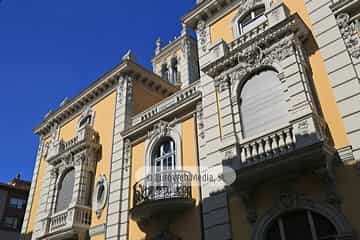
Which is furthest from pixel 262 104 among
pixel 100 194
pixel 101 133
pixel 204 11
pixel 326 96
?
pixel 101 133

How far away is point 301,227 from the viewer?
859 cm

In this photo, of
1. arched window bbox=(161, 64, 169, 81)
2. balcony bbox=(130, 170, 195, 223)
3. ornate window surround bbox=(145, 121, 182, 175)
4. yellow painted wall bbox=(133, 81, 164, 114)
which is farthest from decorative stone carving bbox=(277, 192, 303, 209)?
arched window bbox=(161, 64, 169, 81)

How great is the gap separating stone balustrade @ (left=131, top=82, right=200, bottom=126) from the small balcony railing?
454 cm

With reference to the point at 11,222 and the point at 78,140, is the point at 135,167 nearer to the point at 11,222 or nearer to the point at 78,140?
the point at 78,140

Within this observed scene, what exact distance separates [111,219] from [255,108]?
7531mm

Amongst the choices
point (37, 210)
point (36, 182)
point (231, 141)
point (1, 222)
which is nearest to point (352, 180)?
point (231, 141)

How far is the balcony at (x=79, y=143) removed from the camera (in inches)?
660

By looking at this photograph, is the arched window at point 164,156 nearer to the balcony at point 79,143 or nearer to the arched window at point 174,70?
the balcony at point 79,143

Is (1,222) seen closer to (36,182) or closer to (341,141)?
(36,182)

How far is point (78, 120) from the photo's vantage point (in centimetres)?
1947

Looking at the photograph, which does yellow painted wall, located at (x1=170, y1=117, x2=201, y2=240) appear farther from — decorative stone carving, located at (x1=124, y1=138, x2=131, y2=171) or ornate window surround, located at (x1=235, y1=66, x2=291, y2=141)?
decorative stone carving, located at (x1=124, y1=138, x2=131, y2=171)

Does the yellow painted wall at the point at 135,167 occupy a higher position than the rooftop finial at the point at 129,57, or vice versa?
the rooftop finial at the point at 129,57

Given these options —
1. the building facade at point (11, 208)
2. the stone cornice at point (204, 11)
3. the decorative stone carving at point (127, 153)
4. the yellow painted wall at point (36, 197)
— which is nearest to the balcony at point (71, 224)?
the decorative stone carving at point (127, 153)

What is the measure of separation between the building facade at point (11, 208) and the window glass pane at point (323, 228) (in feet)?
123
